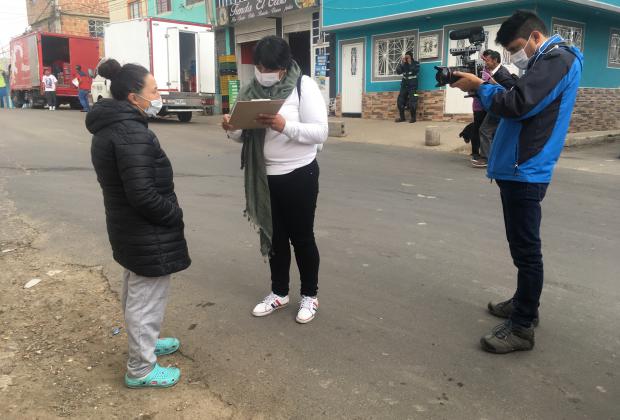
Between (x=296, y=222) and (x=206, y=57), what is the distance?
15053 millimetres

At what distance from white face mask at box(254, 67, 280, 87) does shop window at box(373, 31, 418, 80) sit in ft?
43.9

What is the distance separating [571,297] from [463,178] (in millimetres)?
4649

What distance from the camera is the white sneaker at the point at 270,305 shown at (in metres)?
3.51

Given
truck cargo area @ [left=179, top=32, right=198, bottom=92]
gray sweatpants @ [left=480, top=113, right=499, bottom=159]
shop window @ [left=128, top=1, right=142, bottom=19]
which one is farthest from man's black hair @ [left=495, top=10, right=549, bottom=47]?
shop window @ [left=128, top=1, right=142, bottom=19]

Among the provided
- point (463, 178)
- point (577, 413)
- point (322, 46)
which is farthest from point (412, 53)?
point (577, 413)

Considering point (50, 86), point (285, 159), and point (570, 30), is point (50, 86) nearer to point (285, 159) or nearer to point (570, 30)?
point (570, 30)

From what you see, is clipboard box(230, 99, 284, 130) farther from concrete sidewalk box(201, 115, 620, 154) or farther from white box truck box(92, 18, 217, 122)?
white box truck box(92, 18, 217, 122)

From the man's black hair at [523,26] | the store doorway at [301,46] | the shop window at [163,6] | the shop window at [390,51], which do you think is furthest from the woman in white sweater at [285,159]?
the shop window at [163,6]

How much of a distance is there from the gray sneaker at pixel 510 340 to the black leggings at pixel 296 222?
1148mm

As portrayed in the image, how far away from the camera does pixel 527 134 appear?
283 centimetres

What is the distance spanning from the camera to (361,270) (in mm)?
4340

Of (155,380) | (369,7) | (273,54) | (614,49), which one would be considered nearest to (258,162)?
(273,54)

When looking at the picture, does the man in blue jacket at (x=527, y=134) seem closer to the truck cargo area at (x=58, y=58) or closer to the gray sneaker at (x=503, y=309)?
the gray sneaker at (x=503, y=309)

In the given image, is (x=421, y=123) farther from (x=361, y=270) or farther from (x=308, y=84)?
(x=308, y=84)
